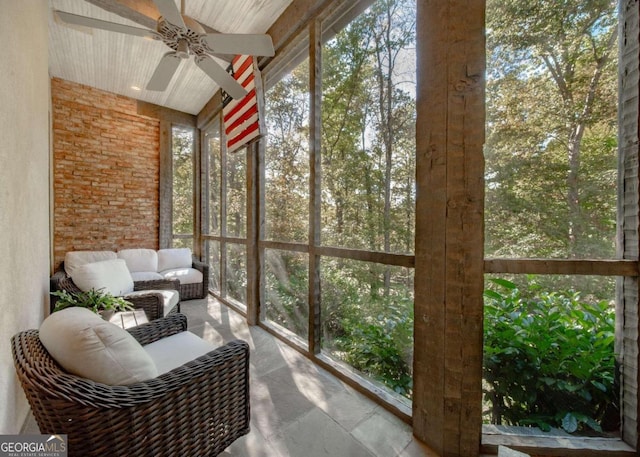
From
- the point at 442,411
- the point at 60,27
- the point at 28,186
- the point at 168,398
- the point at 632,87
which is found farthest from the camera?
the point at 60,27

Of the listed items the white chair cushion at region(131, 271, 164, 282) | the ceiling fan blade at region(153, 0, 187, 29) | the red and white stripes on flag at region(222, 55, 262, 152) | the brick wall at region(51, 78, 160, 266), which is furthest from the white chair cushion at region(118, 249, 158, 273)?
the ceiling fan blade at region(153, 0, 187, 29)

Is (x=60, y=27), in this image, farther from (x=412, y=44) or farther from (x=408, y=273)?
(x=408, y=273)

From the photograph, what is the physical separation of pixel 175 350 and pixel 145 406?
25.0 inches

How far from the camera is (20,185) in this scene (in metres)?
1.48

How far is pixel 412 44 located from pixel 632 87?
1237 mm

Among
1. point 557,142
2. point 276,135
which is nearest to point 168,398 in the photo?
point 557,142

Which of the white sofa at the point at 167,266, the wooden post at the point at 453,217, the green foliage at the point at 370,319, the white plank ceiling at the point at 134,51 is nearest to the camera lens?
the wooden post at the point at 453,217

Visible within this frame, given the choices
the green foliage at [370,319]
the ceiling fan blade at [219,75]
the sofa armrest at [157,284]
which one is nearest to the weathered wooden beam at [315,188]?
the green foliage at [370,319]

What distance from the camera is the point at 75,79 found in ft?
13.6

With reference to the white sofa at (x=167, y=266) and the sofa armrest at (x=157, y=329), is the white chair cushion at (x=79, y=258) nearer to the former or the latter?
the white sofa at (x=167, y=266)

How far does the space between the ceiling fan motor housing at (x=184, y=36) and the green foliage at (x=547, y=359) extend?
257 cm

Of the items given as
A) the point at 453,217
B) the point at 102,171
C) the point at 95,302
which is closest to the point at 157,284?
the point at 95,302

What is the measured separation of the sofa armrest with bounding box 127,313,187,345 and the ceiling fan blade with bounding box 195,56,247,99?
6.45 feet

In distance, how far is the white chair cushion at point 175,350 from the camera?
4.92ft
